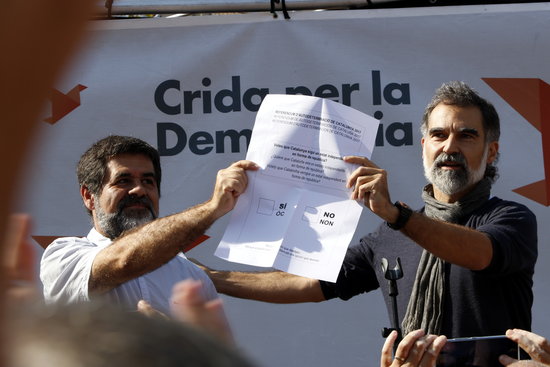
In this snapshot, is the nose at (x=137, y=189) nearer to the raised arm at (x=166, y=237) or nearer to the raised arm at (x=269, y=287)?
the raised arm at (x=269, y=287)

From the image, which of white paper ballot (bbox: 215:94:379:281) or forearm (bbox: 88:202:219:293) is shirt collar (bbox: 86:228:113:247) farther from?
white paper ballot (bbox: 215:94:379:281)

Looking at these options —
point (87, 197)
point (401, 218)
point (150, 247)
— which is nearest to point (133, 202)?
point (87, 197)

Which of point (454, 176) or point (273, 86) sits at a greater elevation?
point (273, 86)

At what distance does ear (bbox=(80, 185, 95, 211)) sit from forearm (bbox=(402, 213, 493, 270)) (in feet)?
4.10

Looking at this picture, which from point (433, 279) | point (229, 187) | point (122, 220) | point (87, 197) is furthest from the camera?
point (87, 197)

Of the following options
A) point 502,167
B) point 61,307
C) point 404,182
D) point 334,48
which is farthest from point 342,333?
point 61,307

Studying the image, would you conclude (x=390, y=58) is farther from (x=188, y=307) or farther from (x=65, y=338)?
(x=65, y=338)

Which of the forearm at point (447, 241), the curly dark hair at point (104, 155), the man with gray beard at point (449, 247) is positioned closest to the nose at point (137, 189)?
the curly dark hair at point (104, 155)

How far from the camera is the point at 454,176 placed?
9.35ft

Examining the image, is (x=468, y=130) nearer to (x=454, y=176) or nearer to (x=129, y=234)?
(x=454, y=176)

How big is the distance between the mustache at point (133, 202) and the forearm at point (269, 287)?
337 mm

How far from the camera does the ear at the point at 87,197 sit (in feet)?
10.4

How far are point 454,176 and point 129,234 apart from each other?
43.1 inches

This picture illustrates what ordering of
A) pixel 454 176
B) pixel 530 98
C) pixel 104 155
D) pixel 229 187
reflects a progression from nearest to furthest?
pixel 229 187
pixel 454 176
pixel 104 155
pixel 530 98
